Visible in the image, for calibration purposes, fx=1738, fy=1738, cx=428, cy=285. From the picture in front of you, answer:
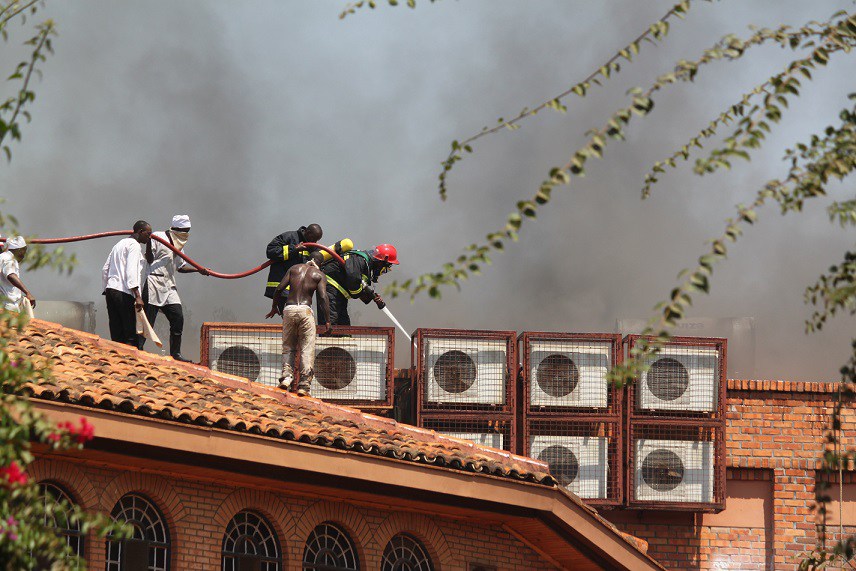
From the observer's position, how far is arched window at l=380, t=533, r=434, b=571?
1630 cm

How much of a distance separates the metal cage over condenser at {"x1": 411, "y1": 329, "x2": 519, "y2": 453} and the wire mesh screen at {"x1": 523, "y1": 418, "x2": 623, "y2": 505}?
15.1 inches

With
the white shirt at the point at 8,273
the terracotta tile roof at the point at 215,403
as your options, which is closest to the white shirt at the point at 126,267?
the white shirt at the point at 8,273

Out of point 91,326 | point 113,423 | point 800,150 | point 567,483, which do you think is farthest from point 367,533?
point 91,326

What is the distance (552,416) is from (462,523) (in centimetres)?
430

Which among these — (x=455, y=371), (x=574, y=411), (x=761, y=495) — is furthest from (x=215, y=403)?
(x=761, y=495)

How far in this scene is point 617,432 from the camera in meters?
21.1

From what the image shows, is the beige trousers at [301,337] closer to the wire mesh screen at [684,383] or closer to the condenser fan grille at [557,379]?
the condenser fan grille at [557,379]

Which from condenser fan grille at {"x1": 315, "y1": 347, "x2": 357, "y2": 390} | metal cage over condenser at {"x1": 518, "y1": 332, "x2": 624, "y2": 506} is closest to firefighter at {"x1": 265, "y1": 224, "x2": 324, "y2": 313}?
condenser fan grille at {"x1": 315, "y1": 347, "x2": 357, "y2": 390}

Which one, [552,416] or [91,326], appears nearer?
[552,416]

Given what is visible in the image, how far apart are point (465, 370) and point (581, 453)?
1.76 meters

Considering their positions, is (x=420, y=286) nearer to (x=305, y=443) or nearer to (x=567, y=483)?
(x=305, y=443)

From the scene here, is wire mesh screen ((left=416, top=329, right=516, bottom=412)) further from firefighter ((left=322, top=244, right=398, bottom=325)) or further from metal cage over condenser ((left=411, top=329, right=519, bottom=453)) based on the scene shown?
firefighter ((left=322, top=244, right=398, bottom=325))

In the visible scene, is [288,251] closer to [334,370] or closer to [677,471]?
[334,370]

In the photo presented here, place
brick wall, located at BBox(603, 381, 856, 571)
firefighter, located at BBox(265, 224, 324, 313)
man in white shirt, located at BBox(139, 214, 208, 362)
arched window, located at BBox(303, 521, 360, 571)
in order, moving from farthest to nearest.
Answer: brick wall, located at BBox(603, 381, 856, 571), firefighter, located at BBox(265, 224, 324, 313), man in white shirt, located at BBox(139, 214, 208, 362), arched window, located at BBox(303, 521, 360, 571)
